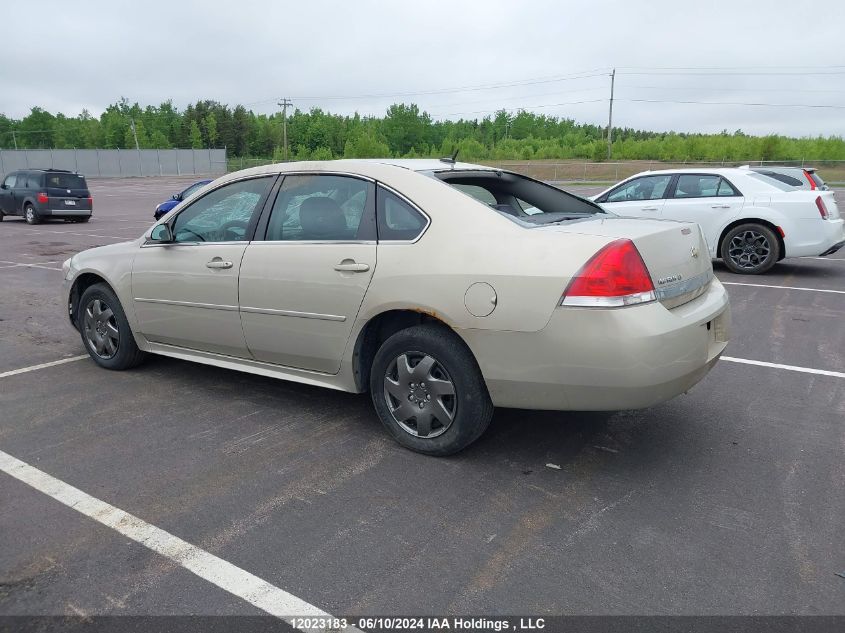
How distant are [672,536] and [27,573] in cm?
269

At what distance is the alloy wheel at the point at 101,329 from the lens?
5.41 m

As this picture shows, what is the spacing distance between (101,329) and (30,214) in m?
18.4

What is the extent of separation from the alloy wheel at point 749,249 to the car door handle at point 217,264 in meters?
8.40

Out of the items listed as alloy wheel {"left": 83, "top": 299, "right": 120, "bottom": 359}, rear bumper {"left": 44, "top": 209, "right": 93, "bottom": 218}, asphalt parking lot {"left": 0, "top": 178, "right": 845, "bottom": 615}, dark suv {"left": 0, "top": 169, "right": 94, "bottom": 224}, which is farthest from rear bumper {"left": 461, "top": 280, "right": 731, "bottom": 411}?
dark suv {"left": 0, "top": 169, "right": 94, "bottom": 224}

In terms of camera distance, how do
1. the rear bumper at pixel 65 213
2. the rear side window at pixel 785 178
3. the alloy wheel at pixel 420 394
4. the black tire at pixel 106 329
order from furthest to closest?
the rear bumper at pixel 65 213, the rear side window at pixel 785 178, the black tire at pixel 106 329, the alloy wheel at pixel 420 394

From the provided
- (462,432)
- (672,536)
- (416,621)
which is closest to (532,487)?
(462,432)

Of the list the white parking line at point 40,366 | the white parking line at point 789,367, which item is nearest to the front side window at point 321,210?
the white parking line at point 40,366

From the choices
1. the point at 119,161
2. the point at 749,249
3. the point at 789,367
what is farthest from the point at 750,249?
the point at 119,161

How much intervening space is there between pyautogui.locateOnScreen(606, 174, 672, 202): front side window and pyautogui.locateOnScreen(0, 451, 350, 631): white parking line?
9.68m

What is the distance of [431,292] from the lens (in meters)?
3.60

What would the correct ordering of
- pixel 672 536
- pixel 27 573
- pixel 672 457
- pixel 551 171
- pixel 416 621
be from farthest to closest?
1. pixel 551 171
2. pixel 672 457
3. pixel 672 536
4. pixel 27 573
5. pixel 416 621

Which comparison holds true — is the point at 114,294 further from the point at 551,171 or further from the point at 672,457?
the point at 551,171

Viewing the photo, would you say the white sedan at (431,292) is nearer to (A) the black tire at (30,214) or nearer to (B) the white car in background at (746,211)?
(B) the white car in background at (746,211)

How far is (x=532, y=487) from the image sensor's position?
350cm
